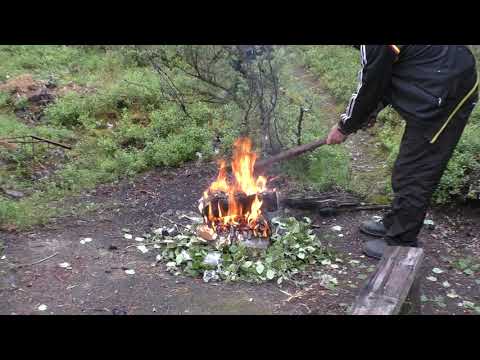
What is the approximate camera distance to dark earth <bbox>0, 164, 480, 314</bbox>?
12.9ft

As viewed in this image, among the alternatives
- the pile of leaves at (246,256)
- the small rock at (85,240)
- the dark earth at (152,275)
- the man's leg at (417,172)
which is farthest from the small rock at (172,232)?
the man's leg at (417,172)

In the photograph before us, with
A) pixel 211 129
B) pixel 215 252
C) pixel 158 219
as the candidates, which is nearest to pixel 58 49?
pixel 211 129

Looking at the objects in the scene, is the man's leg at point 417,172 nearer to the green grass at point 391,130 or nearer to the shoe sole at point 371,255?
the shoe sole at point 371,255

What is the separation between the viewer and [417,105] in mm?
4141

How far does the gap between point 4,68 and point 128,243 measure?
7.01 metres

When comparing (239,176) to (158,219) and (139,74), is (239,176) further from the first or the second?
(139,74)

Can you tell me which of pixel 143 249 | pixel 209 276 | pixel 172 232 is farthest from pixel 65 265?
pixel 209 276

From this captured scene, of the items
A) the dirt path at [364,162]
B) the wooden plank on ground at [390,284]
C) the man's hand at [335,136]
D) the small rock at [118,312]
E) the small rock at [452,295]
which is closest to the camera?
the wooden plank on ground at [390,284]

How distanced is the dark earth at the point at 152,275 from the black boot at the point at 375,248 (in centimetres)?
7

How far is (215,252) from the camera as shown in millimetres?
4645

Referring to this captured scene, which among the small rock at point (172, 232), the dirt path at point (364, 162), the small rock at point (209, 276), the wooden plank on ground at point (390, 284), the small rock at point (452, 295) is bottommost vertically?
the small rock at point (452, 295)

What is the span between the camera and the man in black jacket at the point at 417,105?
4.00m

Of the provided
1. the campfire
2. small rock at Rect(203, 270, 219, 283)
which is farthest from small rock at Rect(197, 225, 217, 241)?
small rock at Rect(203, 270, 219, 283)

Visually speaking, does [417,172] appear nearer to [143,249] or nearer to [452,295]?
[452,295]
